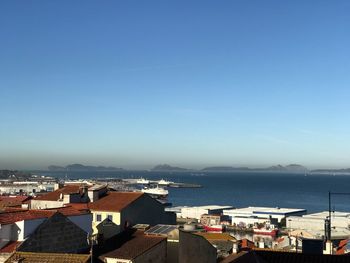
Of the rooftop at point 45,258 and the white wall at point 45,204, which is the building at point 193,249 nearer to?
the rooftop at point 45,258

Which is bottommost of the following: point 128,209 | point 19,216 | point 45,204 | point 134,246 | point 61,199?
point 128,209

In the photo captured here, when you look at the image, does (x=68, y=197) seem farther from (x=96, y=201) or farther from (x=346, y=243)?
(x=346, y=243)

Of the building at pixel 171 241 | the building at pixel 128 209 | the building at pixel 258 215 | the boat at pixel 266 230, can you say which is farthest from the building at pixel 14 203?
the building at pixel 258 215

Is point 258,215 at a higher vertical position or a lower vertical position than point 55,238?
lower

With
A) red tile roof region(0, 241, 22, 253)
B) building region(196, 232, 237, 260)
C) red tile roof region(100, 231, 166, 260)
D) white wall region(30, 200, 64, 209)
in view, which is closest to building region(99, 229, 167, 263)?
red tile roof region(100, 231, 166, 260)

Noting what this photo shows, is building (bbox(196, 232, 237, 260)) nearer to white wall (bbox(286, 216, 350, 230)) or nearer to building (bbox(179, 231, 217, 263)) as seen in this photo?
building (bbox(179, 231, 217, 263))

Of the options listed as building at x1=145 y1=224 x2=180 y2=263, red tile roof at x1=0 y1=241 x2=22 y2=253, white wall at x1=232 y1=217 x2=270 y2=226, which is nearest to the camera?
red tile roof at x1=0 y1=241 x2=22 y2=253

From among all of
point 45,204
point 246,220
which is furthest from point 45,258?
point 246,220

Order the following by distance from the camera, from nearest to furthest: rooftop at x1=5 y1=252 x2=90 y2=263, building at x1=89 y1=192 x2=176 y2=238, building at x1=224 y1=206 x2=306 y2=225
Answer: rooftop at x1=5 y1=252 x2=90 y2=263 < building at x1=89 y1=192 x2=176 y2=238 < building at x1=224 y1=206 x2=306 y2=225

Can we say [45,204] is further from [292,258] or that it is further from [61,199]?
[292,258]
